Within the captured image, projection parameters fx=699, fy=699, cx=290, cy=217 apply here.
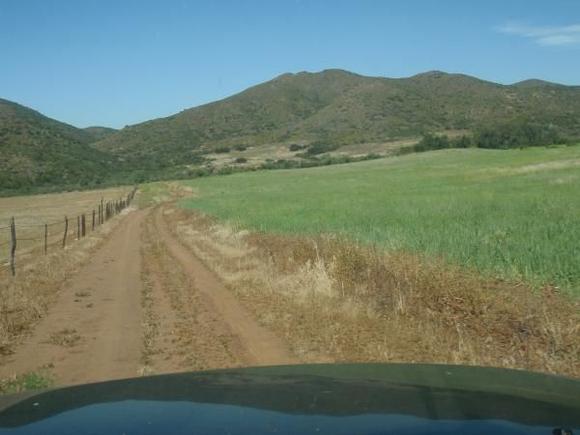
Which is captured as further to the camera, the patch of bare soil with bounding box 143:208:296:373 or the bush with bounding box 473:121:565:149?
the bush with bounding box 473:121:565:149

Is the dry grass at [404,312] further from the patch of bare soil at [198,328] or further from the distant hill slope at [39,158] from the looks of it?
the distant hill slope at [39,158]

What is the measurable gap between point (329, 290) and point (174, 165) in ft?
417

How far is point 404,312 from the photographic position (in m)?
10.6

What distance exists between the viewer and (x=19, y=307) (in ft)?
43.4

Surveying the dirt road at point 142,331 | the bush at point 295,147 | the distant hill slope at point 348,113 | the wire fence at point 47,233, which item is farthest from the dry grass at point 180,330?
the bush at point 295,147

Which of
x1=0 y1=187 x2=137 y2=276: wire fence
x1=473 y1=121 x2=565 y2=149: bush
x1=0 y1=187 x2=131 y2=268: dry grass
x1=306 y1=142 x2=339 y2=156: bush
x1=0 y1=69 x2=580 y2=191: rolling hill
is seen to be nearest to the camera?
x1=0 y1=187 x2=137 y2=276: wire fence

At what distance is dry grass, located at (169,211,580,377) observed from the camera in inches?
310

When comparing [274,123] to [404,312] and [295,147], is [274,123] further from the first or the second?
[404,312]

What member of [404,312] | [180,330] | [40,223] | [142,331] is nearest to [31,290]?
[142,331]

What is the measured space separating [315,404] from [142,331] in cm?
759

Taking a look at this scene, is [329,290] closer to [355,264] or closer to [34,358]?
[355,264]

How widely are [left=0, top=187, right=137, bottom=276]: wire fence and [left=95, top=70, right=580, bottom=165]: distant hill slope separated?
8386 centimetres

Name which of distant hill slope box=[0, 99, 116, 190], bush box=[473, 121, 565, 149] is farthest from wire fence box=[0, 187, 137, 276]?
bush box=[473, 121, 565, 149]

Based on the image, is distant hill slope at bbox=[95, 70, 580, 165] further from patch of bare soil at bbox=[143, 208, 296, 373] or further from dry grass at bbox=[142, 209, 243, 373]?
dry grass at bbox=[142, 209, 243, 373]
